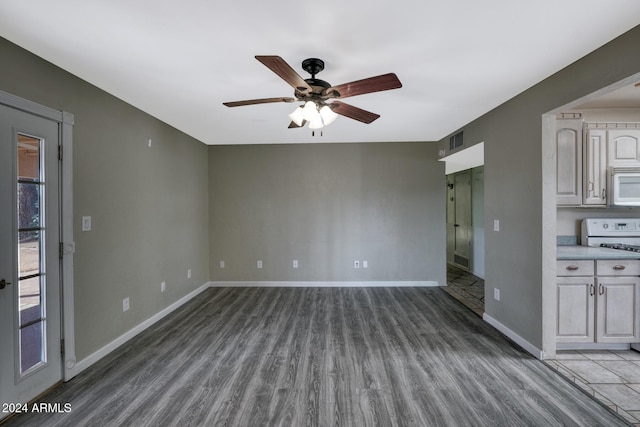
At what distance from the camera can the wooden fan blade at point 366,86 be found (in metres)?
1.73

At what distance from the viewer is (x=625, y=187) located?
2811mm

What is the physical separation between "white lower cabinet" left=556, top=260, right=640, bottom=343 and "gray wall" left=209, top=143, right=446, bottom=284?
88.4 inches

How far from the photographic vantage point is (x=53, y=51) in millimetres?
1974

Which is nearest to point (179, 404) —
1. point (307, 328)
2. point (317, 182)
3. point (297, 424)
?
point (297, 424)

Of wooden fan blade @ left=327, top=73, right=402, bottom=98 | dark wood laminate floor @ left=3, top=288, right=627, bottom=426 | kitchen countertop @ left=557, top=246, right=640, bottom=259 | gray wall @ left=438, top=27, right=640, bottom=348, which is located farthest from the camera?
kitchen countertop @ left=557, top=246, right=640, bottom=259

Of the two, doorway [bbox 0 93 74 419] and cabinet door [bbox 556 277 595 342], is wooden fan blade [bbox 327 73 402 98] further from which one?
cabinet door [bbox 556 277 595 342]

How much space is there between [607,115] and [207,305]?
538 cm

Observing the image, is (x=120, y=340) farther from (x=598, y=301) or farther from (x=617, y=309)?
Result: (x=617, y=309)

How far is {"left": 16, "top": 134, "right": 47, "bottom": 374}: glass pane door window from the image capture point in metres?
1.94

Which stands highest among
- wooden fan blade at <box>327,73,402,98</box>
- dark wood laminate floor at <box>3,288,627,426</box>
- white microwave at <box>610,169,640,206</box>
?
wooden fan blade at <box>327,73,402,98</box>

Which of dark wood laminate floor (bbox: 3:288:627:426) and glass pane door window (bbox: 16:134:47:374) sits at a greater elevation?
glass pane door window (bbox: 16:134:47:374)

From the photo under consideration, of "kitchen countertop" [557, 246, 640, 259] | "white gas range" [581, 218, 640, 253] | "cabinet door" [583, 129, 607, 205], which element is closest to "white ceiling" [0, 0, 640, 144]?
"cabinet door" [583, 129, 607, 205]

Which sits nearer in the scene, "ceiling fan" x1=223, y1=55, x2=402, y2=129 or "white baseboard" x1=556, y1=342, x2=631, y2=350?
"ceiling fan" x1=223, y1=55, x2=402, y2=129

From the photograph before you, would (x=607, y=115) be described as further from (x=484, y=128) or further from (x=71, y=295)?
(x=71, y=295)
